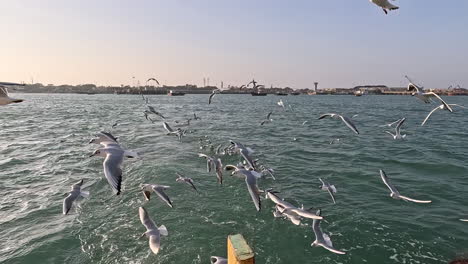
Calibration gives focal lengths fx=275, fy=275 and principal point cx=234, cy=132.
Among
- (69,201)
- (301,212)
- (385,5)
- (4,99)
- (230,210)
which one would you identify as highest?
(385,5)

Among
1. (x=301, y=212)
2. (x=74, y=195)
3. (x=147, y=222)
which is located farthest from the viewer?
(x=74, y=195)

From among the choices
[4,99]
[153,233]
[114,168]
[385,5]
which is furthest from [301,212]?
[4,99]

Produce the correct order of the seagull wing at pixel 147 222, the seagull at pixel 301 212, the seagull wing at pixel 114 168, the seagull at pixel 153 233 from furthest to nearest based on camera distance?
the seagull wing at pixel 147 222, the seagull at pixel 153 233, the seagull at pixel 301 212, the seagull wing at pixel 114 168

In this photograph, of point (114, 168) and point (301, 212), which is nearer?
point (114, 168)

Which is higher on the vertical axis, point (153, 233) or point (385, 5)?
point (385, 5)

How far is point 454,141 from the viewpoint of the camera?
1992 centimetres

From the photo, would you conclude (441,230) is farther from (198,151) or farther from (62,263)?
(198,151)

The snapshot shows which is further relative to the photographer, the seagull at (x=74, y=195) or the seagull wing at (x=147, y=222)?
the seagull at (x=74, y=195)

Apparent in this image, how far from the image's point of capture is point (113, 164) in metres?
5.39

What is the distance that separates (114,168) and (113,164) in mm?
173

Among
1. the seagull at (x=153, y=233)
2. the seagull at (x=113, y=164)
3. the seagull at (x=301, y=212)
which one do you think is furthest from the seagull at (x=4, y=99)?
the seagull at (x=301, y=212)

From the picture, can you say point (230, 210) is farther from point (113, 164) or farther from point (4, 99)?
point (4, 99)

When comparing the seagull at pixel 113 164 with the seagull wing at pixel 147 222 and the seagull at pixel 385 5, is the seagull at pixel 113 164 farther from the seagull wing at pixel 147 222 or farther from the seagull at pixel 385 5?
the seagull at pixel 385 5

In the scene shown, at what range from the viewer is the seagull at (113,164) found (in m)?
4.65
